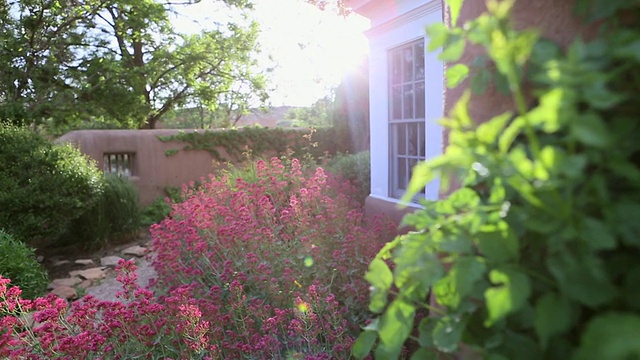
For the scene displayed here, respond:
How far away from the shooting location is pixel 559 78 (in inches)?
19.6

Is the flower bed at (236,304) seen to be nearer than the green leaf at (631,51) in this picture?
No

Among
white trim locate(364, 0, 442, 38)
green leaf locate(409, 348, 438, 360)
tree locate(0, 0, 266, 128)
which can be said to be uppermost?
tree locate(0, 0, 266, 128)

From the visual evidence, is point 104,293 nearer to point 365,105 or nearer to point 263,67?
point 365,105

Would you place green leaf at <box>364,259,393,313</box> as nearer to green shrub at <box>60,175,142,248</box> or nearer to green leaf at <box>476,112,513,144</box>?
green leaf at <box>476,112,513,144</box>

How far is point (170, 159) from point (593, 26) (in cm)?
1139

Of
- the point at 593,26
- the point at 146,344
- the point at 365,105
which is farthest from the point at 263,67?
the point at 593,26

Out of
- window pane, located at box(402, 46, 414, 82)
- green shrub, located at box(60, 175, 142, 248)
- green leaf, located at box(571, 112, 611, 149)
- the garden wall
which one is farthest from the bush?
the garden wall

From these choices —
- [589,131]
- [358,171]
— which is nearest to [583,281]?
[589,131]

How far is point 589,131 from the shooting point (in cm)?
49

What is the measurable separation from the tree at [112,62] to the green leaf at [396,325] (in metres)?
11.0

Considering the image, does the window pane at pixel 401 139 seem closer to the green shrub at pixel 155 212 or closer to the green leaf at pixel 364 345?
the green leaf at pixel 364 345

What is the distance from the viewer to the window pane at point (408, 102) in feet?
17.6

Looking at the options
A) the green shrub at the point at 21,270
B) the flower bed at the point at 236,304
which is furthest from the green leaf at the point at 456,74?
the green shrub at the point at 21,270

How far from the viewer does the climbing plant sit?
510 mm
